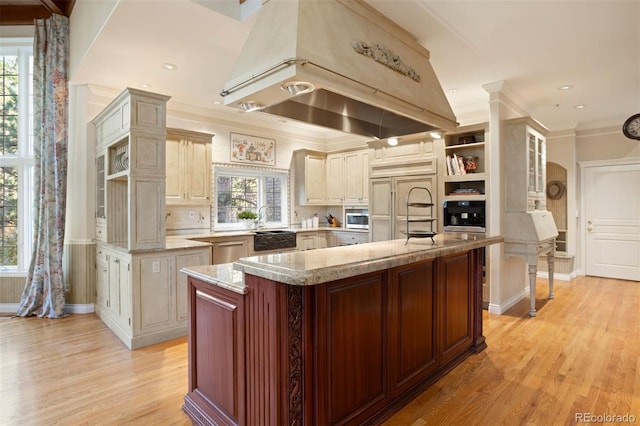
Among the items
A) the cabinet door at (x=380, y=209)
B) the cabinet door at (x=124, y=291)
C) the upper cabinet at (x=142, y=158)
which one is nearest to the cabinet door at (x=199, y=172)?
the upper cabinet at (x=142, y=158)

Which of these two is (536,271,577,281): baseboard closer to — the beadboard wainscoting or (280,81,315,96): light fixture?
(280,81,315,96): light fixture

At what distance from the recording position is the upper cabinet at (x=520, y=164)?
176 inches

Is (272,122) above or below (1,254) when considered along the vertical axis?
above

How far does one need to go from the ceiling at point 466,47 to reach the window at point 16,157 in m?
1.11

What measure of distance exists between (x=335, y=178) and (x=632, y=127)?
5017 mm

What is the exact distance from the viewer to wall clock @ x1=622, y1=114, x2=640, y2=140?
19.3 feet

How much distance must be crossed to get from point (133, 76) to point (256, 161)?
7.79 ft

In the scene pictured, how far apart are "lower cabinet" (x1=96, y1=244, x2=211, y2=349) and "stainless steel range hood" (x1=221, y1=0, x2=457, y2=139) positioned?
81.8 inches

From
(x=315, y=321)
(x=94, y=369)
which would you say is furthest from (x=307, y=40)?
(x=94, y=369)

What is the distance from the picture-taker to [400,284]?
2320mm

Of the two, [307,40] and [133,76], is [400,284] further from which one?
[133,76]

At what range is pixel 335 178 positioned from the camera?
6.67 metres

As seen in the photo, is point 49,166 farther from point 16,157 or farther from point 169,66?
point 169,66

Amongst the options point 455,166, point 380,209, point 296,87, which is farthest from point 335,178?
point 296,87
